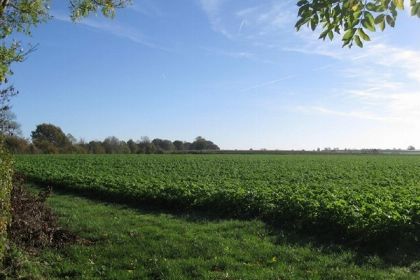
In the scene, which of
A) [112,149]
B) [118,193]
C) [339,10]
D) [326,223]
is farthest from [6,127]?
Answer: [112,149]

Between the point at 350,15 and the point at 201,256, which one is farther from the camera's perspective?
the point at 201,256

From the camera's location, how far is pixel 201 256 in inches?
388

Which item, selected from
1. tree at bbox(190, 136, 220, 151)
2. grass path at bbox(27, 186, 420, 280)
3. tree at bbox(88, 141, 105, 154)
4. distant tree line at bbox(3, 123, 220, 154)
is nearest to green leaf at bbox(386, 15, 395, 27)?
grass path at bbox(27, 186, 420, 280)

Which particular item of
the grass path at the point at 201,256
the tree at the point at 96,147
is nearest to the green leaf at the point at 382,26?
the grass path at the point at 201,256

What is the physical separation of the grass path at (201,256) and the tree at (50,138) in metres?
91.2

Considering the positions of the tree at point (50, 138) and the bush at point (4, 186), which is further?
the tree at point (50, 138)

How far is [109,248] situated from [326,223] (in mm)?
5921

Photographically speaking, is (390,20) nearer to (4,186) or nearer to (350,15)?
(350,15)

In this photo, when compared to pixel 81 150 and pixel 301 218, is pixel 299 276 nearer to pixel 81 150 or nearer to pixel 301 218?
pixel 301 218

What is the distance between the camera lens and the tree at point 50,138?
327 ft

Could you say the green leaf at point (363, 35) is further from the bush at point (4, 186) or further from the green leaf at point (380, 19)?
the bush at point (4, 186)

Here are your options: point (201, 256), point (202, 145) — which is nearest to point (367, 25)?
point (201, 256)

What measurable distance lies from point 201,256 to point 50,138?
10675 centimetres

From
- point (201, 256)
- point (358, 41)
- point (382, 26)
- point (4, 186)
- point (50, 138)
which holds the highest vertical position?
point (50, 138)
